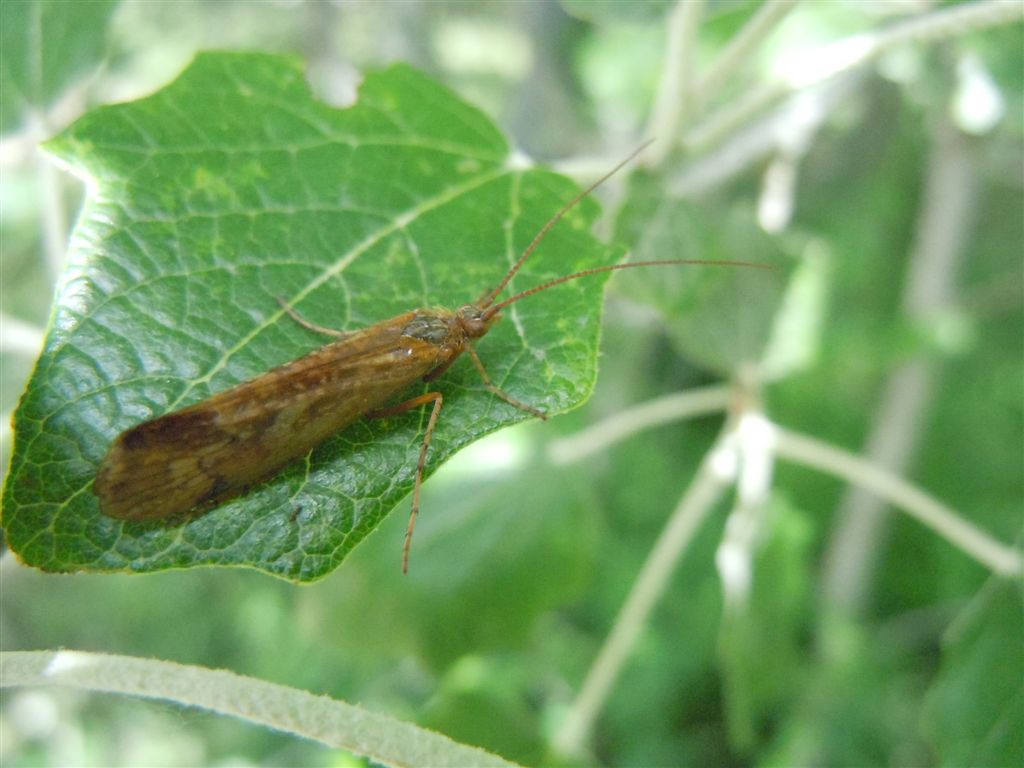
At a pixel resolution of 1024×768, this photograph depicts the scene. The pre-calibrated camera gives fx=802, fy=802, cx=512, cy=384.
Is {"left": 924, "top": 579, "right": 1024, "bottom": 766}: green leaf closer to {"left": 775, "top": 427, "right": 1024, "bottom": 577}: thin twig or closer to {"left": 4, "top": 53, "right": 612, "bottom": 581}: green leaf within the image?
{"left": 775, "top": 427, "right": 1024, "bottom": 577}: thin twig

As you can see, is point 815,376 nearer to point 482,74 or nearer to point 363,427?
point 363,427

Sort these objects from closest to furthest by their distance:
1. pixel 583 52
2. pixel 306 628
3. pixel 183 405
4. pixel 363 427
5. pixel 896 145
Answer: pixel 183 405 → pixel 363 427 → pixel 306 628 → pixel 583 52 → pixel 896 145

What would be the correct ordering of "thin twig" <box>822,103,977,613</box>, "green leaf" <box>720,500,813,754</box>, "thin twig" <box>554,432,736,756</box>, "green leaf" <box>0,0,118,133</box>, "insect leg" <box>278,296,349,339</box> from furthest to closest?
1. "thin twig" <box>822,103,977,613</box>
2. "green leaf" <box>720,500,813,754</box>
3. "thin twig" <box>554,432,736,756</box>
4. "green leaf" <box>0,0,118,133</box>
5. "insect leg" <box>278,296,349,339</box>

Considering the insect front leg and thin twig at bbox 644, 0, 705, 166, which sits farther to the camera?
thin twig at bbox 644, 0, 705, 166

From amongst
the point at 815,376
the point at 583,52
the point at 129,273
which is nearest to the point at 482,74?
the point at 583,52

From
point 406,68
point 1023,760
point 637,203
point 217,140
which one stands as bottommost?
point 1023,760

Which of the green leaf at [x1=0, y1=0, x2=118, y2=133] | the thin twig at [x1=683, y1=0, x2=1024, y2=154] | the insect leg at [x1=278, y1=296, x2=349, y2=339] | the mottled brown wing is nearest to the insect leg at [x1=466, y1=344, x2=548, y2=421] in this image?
the mottled brown wing
